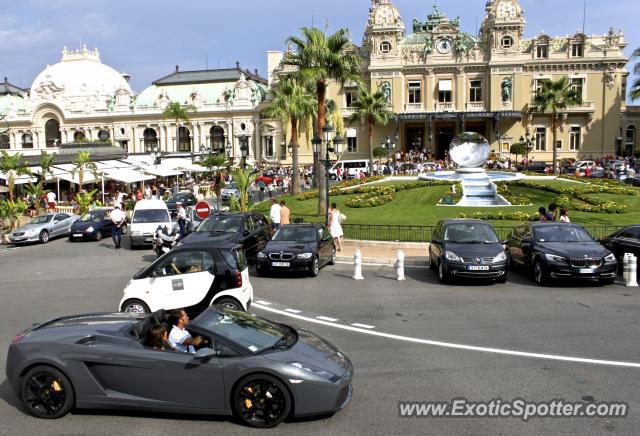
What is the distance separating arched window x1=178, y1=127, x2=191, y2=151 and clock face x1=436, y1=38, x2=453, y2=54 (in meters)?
34.5

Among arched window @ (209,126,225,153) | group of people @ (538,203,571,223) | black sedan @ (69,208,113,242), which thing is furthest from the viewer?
arched window @ (209,126,225,153)

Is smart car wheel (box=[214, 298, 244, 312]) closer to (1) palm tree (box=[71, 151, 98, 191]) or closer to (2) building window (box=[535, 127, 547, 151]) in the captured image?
(1) palm tree (box=[71, 151, 98, 191])

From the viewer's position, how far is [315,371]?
6707 millimetres

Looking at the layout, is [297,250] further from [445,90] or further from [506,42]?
[506,42]

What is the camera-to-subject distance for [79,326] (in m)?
7.48

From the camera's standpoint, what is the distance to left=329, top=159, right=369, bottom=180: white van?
53219 mm

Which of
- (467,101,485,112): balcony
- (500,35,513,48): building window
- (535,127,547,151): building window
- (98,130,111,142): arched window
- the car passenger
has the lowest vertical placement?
the car passenger

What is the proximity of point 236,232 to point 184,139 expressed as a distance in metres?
65.8

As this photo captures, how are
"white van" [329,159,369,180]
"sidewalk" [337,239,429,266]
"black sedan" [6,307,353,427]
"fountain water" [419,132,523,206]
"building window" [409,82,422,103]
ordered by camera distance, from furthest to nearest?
"building window" [409,82,422,103] < "white van" [329,159,369,180] < "fountain water" [419,132,523,206] < "sidewalk" [337,239,429,266] < "black sedan" [6,307,353,427]

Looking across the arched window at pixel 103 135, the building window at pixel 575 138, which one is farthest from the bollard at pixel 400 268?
the arched window at pixel 103 135

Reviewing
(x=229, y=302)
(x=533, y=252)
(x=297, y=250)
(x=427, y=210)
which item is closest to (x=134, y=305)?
(x=229, y=302)

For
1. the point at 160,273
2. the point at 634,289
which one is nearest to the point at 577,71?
the point at 634,289

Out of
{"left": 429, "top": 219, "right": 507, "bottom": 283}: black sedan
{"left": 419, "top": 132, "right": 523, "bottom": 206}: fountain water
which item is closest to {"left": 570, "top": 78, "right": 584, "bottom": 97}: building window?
{"left": 419, "top": 132, "right": 523, "bottom": 206}: fountain water

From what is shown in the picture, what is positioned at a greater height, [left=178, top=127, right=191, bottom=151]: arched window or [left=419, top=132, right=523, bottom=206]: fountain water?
[left=178, top=127, right=191, bottom=151]: arched window
